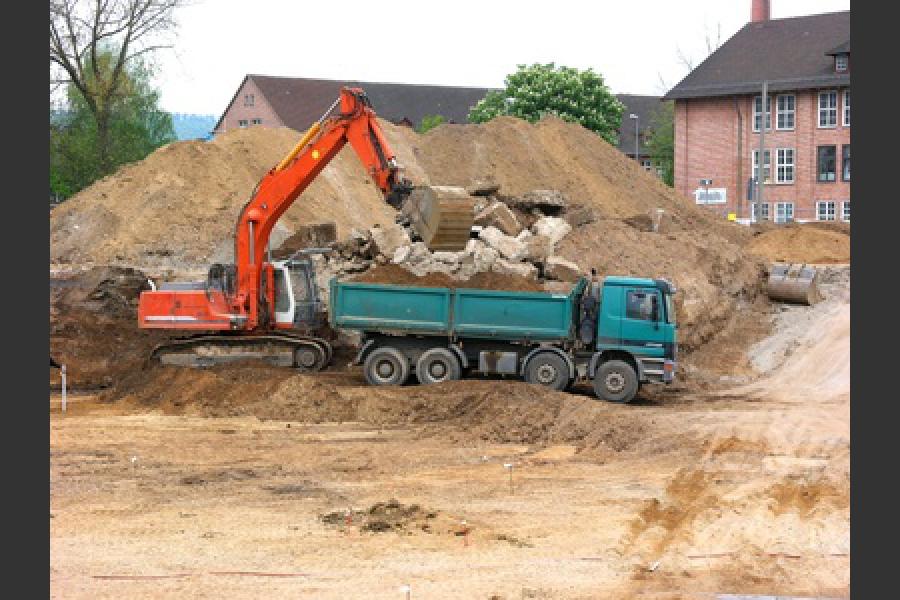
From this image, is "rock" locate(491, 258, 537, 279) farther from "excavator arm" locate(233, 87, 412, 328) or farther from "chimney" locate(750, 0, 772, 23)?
"chimney" locate(750, 0, 772, 23)

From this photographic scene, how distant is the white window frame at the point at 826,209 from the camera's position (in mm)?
58219

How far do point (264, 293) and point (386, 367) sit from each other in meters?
3.60

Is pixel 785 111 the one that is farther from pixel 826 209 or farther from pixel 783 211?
pixel 826 209

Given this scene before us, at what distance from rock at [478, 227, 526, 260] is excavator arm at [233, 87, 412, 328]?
174 inches

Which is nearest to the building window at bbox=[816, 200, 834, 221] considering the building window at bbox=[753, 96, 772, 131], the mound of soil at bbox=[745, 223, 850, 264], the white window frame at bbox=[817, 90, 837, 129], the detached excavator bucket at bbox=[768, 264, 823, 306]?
the white window frame at bbox=[817, 90, 837, 129]

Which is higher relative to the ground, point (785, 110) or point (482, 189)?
point (785, 110)

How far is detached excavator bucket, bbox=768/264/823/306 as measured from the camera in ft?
117

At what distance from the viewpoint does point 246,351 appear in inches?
1077

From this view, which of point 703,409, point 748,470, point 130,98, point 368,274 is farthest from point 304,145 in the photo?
point 130,98

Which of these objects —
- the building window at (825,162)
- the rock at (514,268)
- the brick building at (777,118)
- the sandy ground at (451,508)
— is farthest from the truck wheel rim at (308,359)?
the building window at (825,162)

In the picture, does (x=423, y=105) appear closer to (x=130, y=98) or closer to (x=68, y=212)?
(x=130, y=98)

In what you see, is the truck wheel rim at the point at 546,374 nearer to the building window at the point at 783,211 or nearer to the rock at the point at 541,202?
the rock at the point at 541,202

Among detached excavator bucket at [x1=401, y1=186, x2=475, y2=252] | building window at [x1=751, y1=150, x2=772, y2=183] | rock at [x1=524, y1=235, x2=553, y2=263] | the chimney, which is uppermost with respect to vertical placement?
the chimney

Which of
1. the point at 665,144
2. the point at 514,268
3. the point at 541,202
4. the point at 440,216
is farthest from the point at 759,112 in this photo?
the point at 440,216
